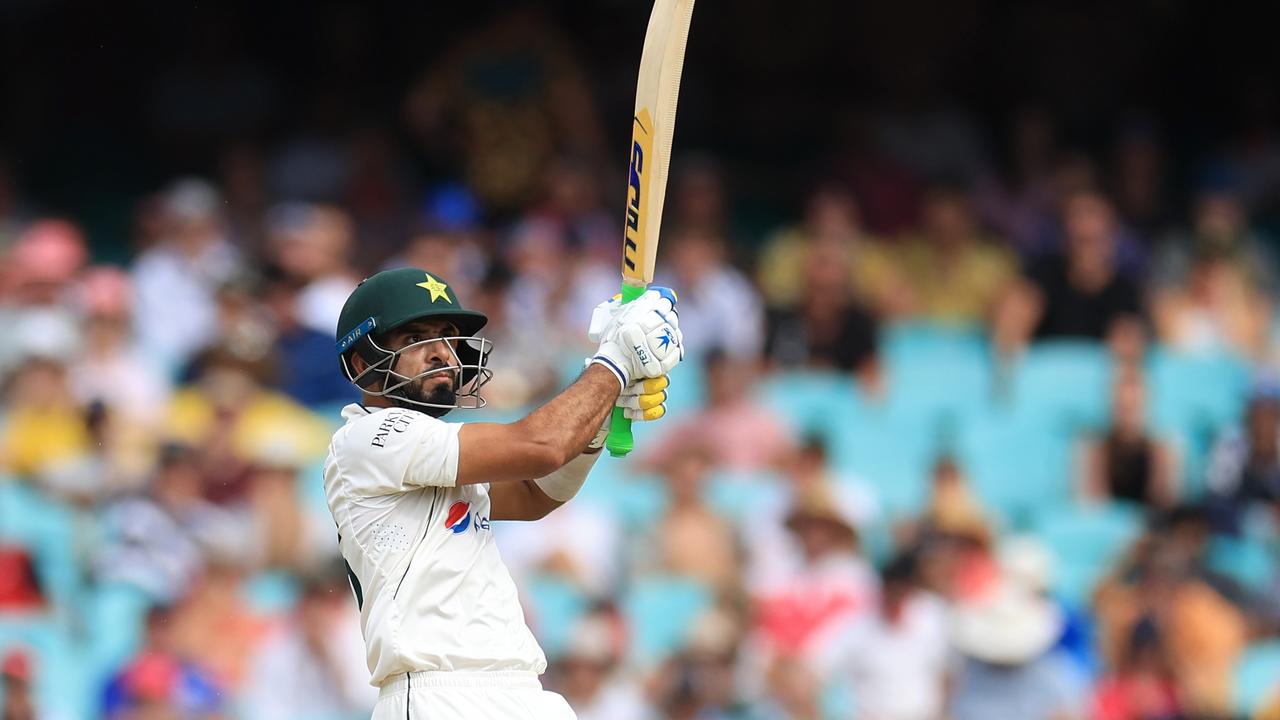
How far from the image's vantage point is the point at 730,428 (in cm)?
987

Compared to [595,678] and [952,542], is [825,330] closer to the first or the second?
[952,542]

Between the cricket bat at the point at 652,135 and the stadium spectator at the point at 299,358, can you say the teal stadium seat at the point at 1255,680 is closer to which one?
the stadium spectator at the point at 299,358

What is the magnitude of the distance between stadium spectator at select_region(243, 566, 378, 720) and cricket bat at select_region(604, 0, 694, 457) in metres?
3.86

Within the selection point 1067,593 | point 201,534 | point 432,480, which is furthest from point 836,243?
point 432,480

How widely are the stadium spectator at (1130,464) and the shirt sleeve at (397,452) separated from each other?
20.2 ft

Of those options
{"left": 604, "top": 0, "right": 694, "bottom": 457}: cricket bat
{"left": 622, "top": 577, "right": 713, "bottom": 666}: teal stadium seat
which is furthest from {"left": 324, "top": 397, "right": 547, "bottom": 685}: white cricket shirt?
{"left": 622, "top": 577, "right": 713, "bottom": 666}: teal stadium seat

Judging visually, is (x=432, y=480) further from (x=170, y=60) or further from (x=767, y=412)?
(x=170, y=60)

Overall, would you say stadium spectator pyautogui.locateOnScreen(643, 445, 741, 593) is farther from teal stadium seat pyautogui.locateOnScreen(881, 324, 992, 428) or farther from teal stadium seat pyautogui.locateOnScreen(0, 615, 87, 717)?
teal stadium seat pyautogui.locateOnScreen(0, 615, 87, 717)

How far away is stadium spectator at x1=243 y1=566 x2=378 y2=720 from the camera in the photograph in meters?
8.29

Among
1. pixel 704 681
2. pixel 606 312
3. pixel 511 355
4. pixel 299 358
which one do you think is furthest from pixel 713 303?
pixel 606 312

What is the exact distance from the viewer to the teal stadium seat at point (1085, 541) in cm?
955

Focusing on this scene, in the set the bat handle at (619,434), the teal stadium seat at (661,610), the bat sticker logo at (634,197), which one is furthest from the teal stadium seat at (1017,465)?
the bat handle at (619,434)

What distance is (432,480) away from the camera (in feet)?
14.4

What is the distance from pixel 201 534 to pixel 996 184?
588cm
